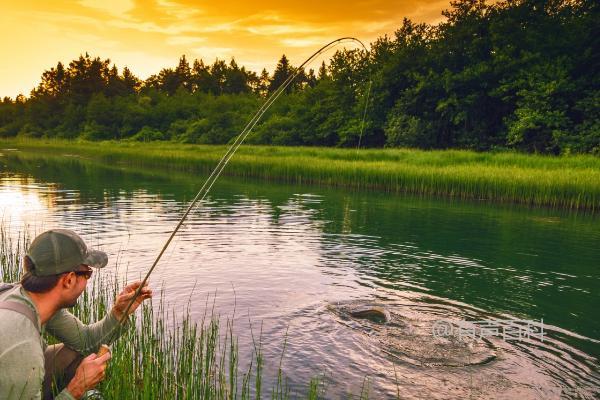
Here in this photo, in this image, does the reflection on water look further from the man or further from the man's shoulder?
the man's shoulder

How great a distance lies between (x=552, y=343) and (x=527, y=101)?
122 feet

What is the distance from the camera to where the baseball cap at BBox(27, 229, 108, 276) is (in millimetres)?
3166

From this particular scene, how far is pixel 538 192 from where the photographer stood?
21.2 m

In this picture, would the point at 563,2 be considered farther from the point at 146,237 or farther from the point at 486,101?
the point at 146,237

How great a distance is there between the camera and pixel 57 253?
3211mm

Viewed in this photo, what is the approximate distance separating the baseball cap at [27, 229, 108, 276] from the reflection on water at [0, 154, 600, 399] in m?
3.48

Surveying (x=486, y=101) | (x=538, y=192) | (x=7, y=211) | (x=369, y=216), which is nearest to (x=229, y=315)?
(x=369, y=216)

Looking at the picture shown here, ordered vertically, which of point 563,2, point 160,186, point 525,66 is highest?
point 563,2

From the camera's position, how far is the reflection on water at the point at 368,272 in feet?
20.6

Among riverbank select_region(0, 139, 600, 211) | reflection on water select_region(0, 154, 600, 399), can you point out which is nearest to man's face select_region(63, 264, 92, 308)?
reflection on water select_region(0, 154, 600, 399)

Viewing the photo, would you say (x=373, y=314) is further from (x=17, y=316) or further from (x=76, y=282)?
(x=17, y=316)

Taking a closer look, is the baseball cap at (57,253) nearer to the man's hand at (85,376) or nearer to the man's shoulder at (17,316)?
the man's shoulder at (17,316)

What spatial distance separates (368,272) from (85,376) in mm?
8222

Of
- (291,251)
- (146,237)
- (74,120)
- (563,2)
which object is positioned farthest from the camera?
(74,120)
